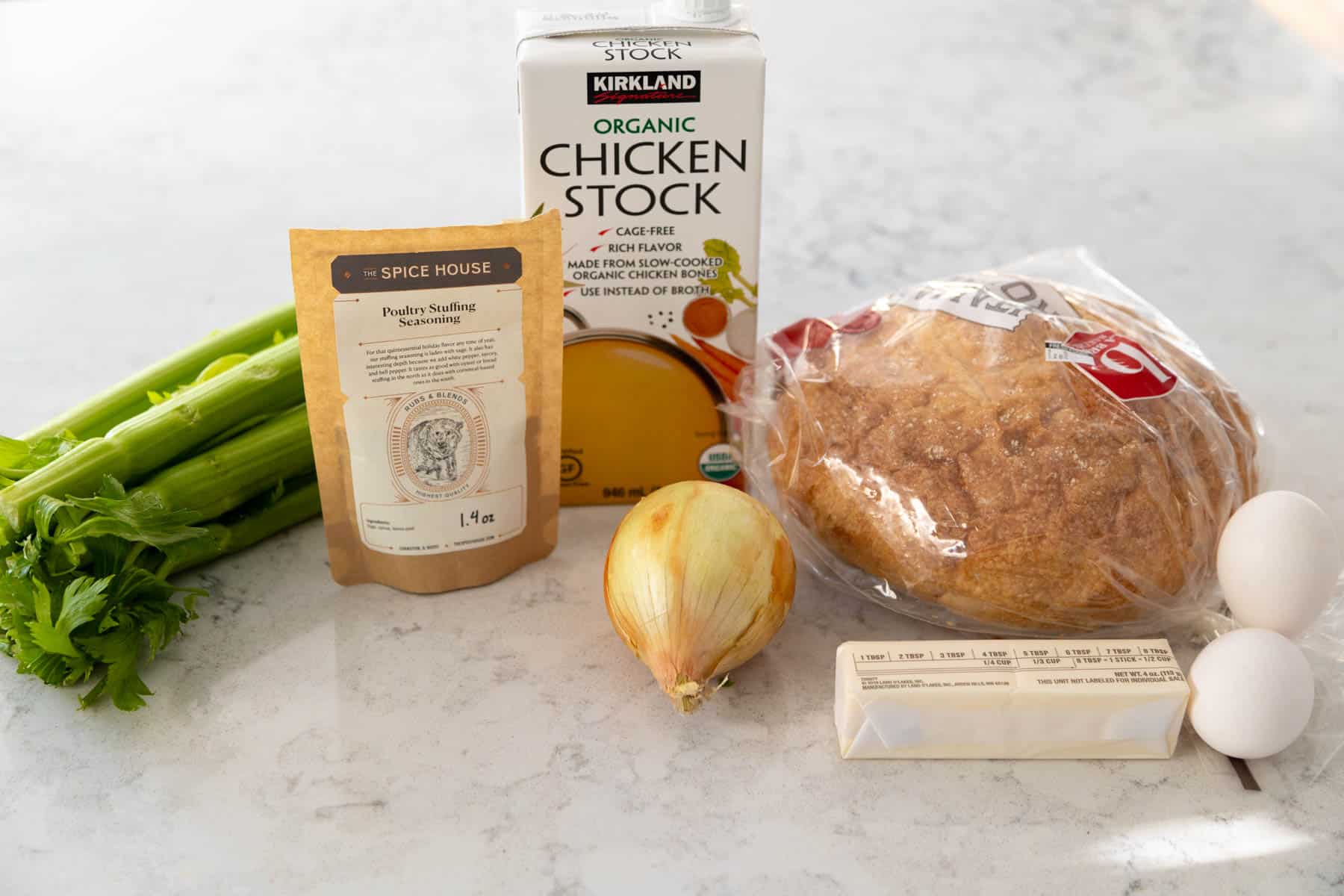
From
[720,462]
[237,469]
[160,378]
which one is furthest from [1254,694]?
[160,378]

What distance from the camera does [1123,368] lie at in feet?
3.73

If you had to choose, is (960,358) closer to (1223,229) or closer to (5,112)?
(1223,229)

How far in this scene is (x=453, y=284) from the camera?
1110mm

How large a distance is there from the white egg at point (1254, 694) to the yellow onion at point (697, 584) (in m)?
0.33

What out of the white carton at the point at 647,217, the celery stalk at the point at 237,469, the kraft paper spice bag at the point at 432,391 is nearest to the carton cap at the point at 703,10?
the white carton at the point at 647,217

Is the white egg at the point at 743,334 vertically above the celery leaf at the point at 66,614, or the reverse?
the white egg at the point at 743,334

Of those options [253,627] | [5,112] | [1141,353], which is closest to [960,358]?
[1141,353]

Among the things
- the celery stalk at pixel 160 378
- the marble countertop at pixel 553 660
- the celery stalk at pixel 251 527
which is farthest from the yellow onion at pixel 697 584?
the celery stalk at pixel 160 378

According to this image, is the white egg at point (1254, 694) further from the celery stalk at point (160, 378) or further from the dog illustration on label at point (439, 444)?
the celery stalk at point (160, 378)

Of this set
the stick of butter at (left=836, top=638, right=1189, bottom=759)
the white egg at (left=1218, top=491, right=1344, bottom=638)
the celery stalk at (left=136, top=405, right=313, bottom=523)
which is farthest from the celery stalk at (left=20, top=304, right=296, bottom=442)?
the white egg at (left=1218, top=491, right=1344, bottom=638)

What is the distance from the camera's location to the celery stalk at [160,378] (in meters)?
1.25

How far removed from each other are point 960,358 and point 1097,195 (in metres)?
0.89

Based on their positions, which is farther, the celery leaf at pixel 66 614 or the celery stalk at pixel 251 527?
the celery stalk at pixel 251 527

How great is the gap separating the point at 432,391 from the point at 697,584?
0.94ft
